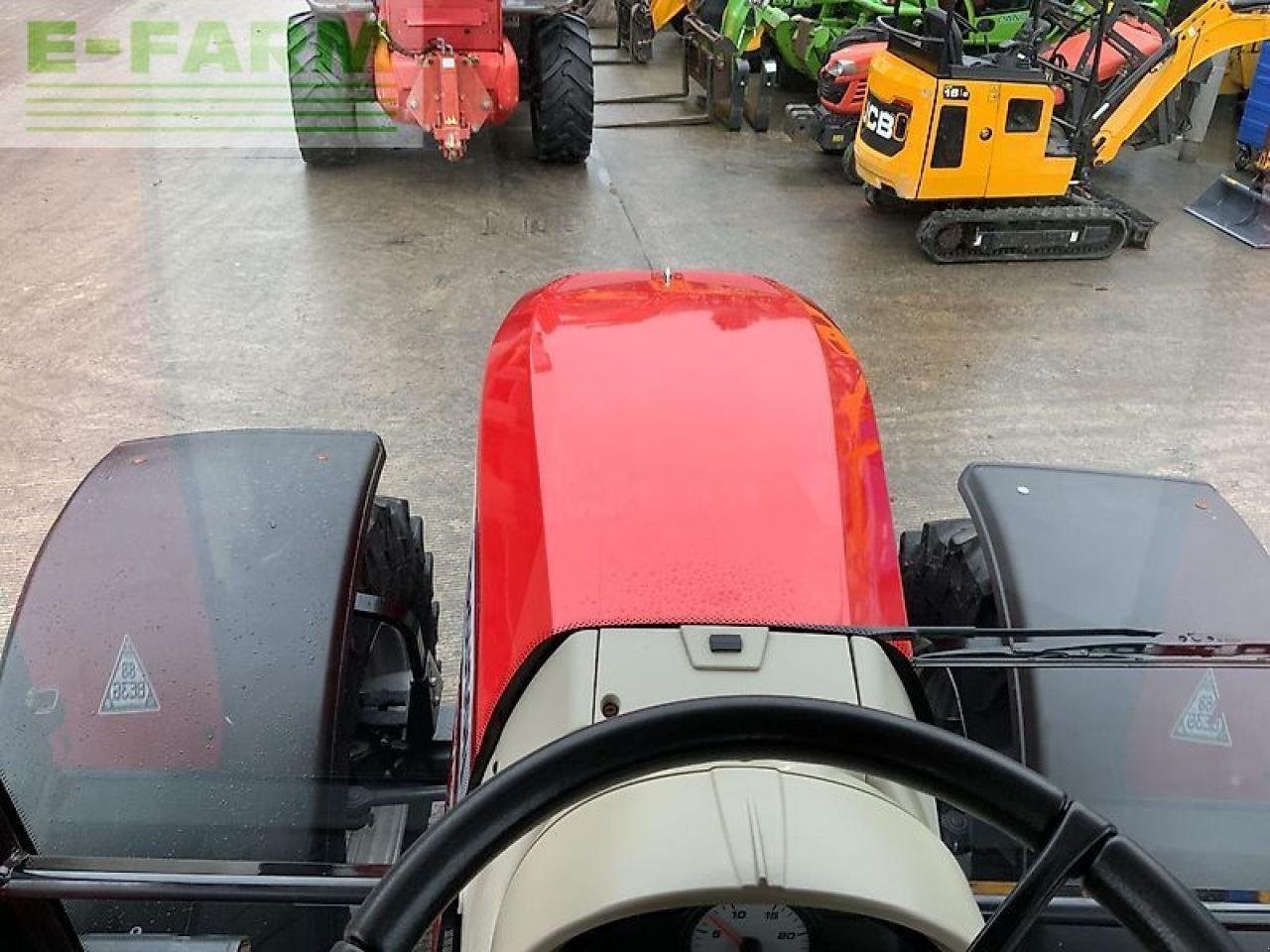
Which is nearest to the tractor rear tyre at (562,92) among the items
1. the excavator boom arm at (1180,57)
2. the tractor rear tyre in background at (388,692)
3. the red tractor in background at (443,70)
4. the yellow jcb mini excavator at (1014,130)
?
the red tractor in background at (443,70)

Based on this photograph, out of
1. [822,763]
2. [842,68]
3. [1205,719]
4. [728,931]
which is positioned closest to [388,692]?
[728,931]

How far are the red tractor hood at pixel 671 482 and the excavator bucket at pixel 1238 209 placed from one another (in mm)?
4303

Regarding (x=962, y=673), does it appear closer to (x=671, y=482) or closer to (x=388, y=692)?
(x=671, y=482)

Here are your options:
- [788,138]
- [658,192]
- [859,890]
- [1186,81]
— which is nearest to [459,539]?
[859,890]

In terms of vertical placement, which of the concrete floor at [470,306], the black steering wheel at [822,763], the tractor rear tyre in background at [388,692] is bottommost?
the concrete floor at [470,306]

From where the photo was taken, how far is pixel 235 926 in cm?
133

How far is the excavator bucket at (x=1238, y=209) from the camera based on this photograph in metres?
5.11

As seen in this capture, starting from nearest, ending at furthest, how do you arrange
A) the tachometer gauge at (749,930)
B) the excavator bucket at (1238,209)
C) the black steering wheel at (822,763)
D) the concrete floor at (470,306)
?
the black steering wheel at (822,763) < the tachometer gauge at (749,930) < the concrete floor at (470,306) < the excavator bucket at (1238,209)

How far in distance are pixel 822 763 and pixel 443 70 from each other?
4.81 meters

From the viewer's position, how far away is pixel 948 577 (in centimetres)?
195

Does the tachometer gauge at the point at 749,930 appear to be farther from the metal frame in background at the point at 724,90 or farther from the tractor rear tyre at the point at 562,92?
the metal frame in background at the point at 724,90

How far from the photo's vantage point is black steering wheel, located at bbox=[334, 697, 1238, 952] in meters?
0.57

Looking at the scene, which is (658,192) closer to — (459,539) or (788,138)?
(788,138)

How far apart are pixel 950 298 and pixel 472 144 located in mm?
2810
